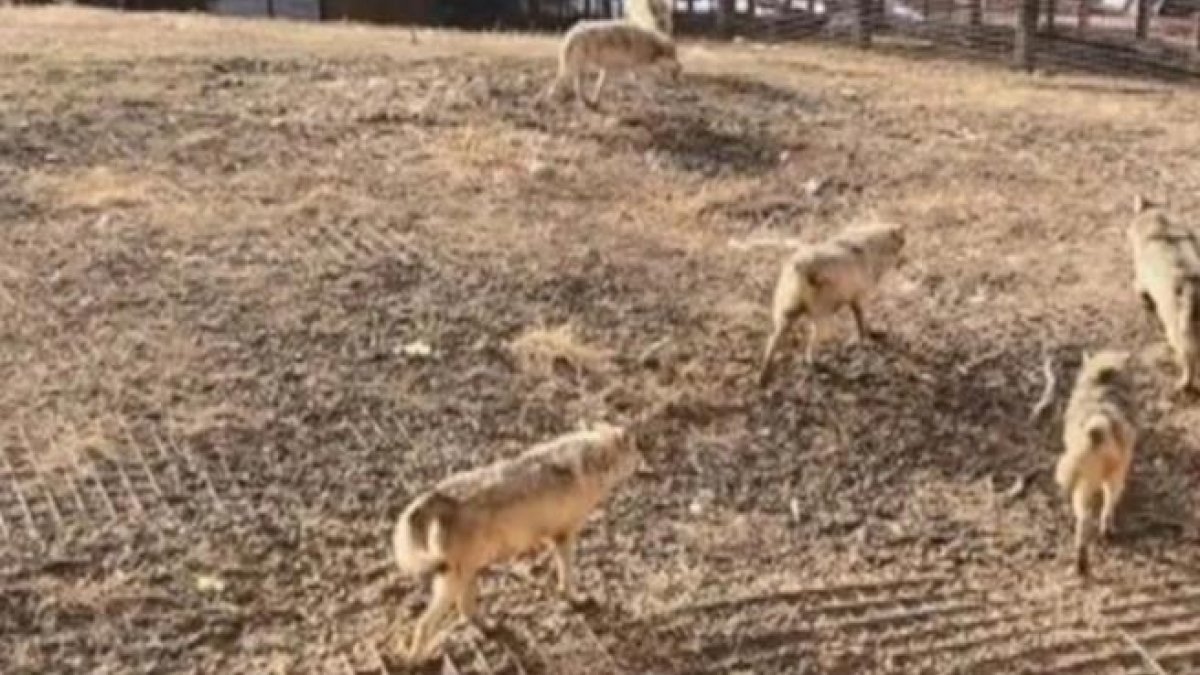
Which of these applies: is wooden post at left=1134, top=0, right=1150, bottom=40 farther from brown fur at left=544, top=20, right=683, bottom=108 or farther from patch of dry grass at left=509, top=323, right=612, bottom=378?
patch of dry grass at left=509, top=323, right=612, bottom=378

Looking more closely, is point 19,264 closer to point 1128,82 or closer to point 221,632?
point 221,632

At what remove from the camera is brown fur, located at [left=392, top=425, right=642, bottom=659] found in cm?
675

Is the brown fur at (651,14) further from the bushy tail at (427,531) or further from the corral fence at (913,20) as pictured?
the bushy tail at (427,531)

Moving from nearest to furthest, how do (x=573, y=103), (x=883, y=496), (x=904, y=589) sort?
(x=904, y=589)
(x=883, y=496)
(x=573, y=103)

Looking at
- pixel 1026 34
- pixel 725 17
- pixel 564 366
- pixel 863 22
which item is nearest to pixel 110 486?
pixel 564 366

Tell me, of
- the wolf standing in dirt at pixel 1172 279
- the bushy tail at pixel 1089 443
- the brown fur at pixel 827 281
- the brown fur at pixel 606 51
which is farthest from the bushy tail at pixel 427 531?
the brown fur at pixel 606 51

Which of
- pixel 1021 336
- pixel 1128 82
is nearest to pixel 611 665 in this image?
pixel 1021 336

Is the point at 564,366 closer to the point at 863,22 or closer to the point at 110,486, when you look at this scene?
the point at 110,486

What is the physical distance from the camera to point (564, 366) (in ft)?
32.1

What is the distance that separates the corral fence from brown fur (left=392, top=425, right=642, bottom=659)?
13.0m

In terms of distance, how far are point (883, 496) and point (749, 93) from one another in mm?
8374

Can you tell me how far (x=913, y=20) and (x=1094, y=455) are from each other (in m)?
14.5

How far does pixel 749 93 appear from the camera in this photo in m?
16.4

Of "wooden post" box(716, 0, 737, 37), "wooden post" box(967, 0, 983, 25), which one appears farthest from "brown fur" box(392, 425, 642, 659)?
"wooden post" box(716, 0, 737, 37)
